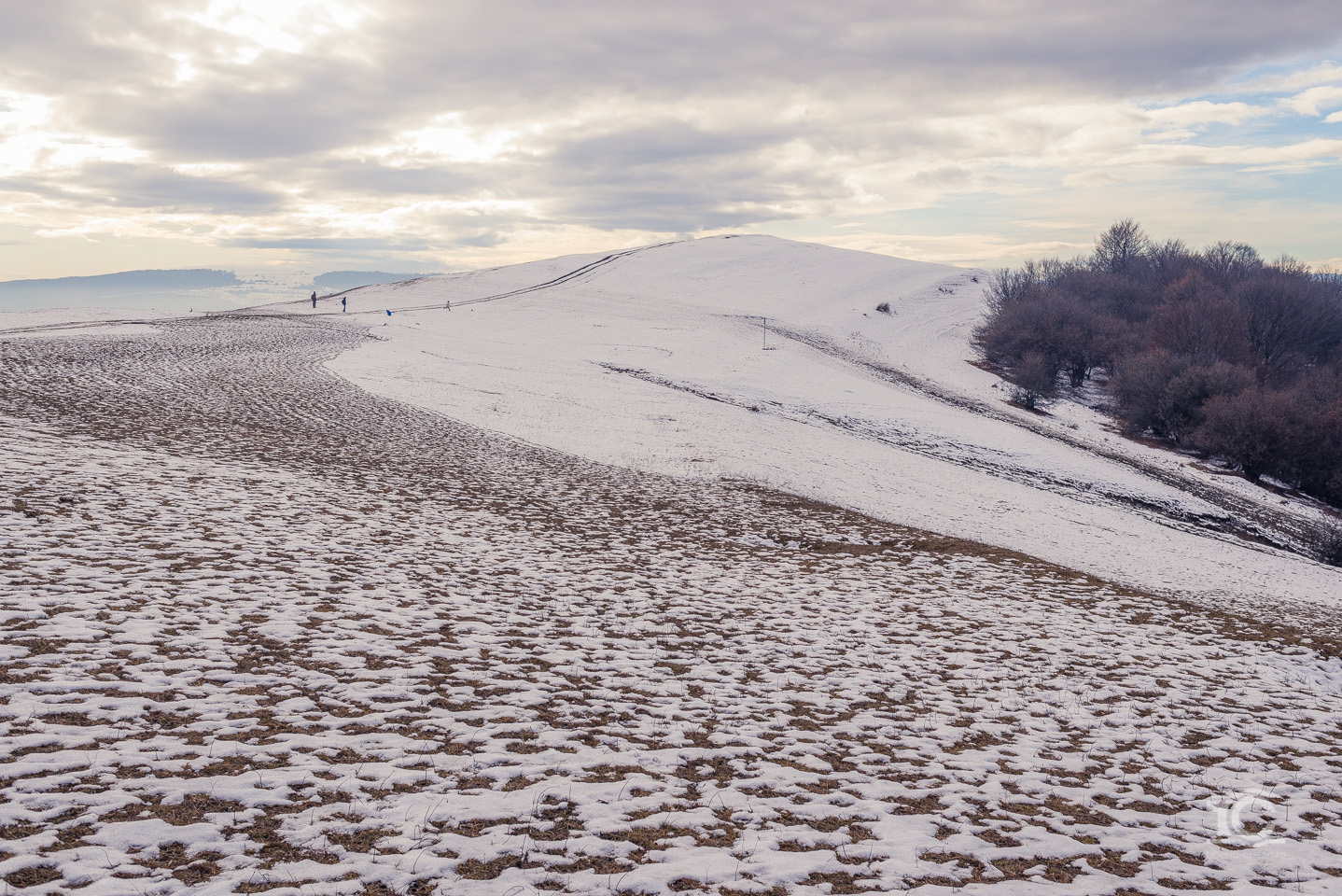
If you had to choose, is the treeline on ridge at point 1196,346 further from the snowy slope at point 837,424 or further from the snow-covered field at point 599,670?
the snow-covered field at point 599,670

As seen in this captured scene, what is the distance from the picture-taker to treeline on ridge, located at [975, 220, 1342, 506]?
137 ft

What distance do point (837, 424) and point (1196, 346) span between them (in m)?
43.6

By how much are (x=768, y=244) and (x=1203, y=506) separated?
364 feet

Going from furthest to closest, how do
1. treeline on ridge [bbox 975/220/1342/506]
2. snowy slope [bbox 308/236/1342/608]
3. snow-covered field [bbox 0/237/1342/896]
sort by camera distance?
treeline on ridge [bbox 975/220/1342/506]
snowy slope [bbox 308/236/1342/608]
snow-covered field [bbox 0/237/1342/896]

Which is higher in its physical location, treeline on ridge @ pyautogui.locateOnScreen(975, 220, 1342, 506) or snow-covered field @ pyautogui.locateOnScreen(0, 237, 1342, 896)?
treeline on ridge @ pyautogui.locateOnScreen(975, 220, 1342, 506)

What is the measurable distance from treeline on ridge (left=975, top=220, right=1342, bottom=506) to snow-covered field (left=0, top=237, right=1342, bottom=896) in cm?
1696

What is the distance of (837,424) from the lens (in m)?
39.8

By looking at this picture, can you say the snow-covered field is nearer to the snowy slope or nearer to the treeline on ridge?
the snowy slope

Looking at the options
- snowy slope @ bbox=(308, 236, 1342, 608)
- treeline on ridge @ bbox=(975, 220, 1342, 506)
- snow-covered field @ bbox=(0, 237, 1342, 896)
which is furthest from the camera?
treeline on ridge @ bbox=(975, 220, 1342, 506)

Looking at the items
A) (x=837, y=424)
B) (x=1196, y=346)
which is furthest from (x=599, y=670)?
(x=1196, y=346)

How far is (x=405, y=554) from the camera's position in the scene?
14258mm

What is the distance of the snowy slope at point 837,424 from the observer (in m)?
24.0

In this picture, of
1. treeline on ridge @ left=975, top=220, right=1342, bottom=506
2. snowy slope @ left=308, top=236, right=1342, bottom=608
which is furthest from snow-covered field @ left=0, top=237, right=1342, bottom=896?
treeline on ridge @ left=975, top=220, right=1342, bottom=506

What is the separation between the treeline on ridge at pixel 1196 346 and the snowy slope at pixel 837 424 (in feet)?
12.0
